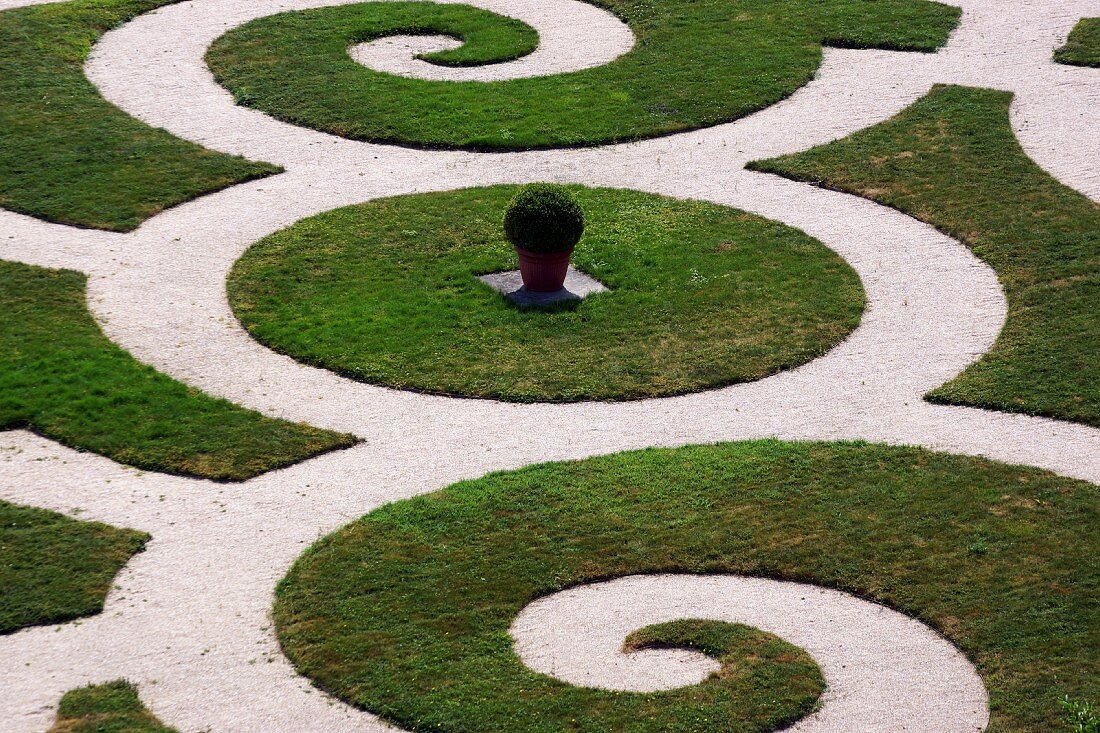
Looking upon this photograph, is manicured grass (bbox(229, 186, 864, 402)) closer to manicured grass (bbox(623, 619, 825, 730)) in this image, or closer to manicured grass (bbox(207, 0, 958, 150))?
manicured grass (bbox(207, 0, 958, 150))

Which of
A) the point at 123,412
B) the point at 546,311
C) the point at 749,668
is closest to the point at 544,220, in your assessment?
the point at 546,311

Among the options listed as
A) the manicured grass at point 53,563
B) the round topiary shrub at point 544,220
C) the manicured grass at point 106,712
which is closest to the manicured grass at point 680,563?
the manicured grass at point 106,712

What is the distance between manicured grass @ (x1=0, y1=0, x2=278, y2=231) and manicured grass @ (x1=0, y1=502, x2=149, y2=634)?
415 inches

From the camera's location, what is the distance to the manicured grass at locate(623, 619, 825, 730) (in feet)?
49.5

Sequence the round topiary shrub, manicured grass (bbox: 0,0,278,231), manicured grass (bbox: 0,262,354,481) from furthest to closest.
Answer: manicured grass (bbox: 0,0,278,231), the round topiary shrub, manicured grass (bbox: 0,262,354,481)

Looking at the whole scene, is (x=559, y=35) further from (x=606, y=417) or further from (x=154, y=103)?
(x=606, y=417)

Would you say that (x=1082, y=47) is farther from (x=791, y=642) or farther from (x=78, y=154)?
(x=791, y=642)

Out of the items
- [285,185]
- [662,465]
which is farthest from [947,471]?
[285,185]

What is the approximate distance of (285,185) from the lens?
97.0 ft

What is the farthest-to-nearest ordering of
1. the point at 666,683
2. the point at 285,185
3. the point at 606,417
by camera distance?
the point at 285,185, the point at 606,417, the point at 666,683

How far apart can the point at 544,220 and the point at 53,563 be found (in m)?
10.6

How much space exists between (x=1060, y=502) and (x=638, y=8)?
25131 mm

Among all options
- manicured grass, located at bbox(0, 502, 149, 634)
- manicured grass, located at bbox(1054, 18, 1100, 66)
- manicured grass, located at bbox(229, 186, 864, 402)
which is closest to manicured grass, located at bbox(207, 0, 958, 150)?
manicured grass, located at bbox(1054, 18, 1100, 66)

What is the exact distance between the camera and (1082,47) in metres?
36.7
